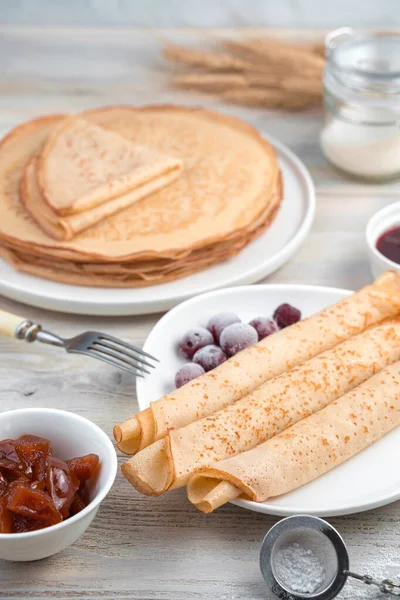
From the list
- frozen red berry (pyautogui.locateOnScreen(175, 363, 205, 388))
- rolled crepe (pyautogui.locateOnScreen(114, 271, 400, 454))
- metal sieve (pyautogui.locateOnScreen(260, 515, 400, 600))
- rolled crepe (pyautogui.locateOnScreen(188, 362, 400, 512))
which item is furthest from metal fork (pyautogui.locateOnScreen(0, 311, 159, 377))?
metal sieve (pyautogui.locateOnScreen(260, 515, 400, 600))

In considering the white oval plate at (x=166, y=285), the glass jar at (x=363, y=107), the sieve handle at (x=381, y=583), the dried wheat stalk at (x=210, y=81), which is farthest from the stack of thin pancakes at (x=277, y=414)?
the dried wheat stalk at (x=210, y=81)

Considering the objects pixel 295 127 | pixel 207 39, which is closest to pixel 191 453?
pixel 295 127

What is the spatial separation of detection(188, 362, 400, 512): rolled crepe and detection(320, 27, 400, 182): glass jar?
1.15 meters

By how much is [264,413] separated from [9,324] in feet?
2.37

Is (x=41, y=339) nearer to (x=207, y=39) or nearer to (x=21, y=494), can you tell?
(x=21, y=494)

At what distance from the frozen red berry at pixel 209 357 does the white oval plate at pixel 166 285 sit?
291 mm

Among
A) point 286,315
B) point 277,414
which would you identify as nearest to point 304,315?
point 286,315

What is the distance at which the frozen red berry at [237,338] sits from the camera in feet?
6.10

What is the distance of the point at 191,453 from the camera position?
1.51 meters

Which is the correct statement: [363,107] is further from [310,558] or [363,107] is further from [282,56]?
[310,558]

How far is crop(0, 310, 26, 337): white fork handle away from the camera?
194 centimetres

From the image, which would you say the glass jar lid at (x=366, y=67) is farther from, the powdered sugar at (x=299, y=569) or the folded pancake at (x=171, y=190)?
the powdered sugar at (x=299, y=569)

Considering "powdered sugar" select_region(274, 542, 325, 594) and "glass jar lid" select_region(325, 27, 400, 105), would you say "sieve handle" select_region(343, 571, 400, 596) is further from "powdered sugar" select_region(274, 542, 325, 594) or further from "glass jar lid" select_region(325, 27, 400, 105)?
"glass jar lid" select_region(325, 27, 400, 105)

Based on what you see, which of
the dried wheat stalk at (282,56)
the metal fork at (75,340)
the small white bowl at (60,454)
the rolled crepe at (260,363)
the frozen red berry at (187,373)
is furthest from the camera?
the dried wheat stalk at (282,56)
